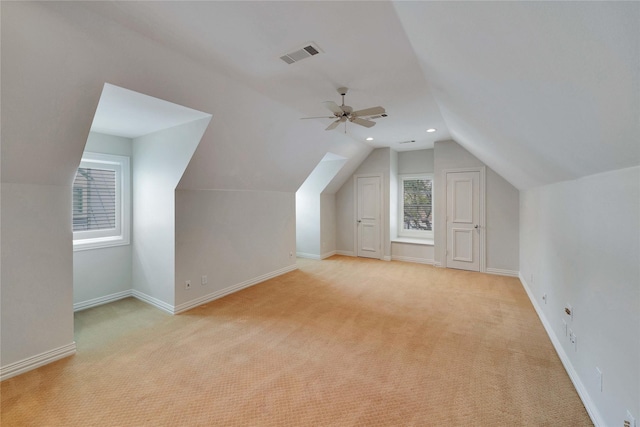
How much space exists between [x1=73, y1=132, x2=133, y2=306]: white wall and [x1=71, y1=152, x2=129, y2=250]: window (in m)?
0.09

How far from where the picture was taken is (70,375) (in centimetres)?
220

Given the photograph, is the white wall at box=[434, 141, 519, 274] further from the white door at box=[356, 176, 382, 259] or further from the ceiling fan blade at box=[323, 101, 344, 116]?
the ceiling fan blade at box=[323, 101, 344, 116]

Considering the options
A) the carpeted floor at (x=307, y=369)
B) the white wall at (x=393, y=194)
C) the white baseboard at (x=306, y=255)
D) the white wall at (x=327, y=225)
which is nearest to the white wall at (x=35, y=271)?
the carpeted floor at (x=307, y=369)

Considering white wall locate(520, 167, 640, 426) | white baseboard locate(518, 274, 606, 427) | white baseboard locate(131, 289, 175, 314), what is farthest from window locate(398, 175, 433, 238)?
white baseboard locate(131, 289, 175, 314)

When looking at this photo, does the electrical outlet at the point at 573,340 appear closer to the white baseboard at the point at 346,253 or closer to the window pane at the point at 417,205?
the window pane at the point at 417,205

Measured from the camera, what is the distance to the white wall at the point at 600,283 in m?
1.34

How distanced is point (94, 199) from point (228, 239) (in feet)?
6.30

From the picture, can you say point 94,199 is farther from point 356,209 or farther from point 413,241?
point 413,241

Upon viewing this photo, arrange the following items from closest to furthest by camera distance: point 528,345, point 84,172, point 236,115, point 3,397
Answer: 1. point 3,397
2. point 528,345
3. point 236,115
4. point 84,172

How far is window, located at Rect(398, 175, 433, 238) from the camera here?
642 centimetres

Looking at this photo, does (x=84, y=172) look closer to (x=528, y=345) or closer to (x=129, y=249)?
(x=129, y=249)

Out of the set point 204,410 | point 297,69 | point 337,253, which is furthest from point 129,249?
point 337,253

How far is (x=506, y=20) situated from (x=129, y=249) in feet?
15.9

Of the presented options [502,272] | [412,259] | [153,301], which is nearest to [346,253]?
[412,259]
